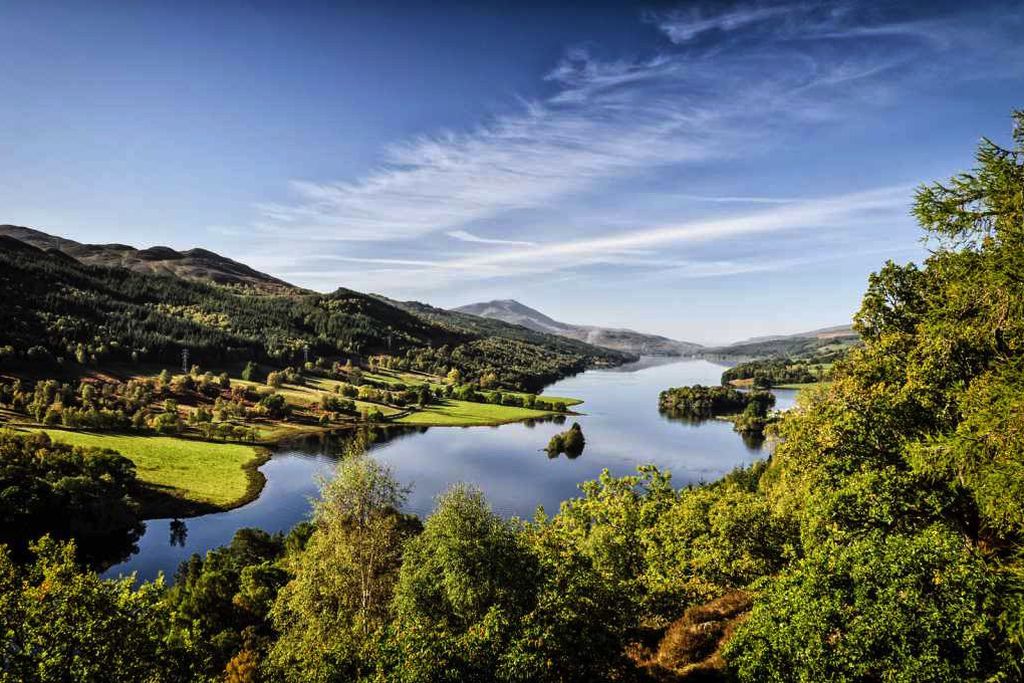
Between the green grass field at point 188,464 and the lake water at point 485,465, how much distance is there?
183 inches

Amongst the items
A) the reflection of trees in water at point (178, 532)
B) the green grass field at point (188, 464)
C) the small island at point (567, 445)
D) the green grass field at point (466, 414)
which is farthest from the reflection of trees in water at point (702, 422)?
the reflection of trees in water at point (178, 532)

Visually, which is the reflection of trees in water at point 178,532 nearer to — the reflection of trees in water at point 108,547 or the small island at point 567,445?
the reflection of trees in water at point 108,547

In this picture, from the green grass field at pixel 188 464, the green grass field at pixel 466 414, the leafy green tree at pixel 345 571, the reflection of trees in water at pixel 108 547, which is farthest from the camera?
the green grass field at pixel 466 414

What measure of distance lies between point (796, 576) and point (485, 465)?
9563cm

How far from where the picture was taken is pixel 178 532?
70.1 meters

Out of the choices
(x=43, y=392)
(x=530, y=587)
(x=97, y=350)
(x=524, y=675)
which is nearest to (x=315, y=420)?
(x=43, y=392)

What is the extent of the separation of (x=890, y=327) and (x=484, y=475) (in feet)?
274

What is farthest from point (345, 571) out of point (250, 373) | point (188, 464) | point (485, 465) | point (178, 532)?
point (250, 373)

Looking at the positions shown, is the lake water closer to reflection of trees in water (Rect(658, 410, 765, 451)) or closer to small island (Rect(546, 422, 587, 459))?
reflection of trees in water (Rect(658, 410, 765, 451))

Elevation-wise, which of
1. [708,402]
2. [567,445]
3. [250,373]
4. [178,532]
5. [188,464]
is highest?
[250,373]

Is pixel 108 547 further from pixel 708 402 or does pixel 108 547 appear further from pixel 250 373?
pixel 708 402

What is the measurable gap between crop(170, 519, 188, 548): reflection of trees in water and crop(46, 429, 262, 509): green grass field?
691 centimetres

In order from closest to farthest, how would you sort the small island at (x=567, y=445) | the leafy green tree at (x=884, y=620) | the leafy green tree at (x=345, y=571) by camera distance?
1. the leafy green tree at (x=884, y=620)
2. the leafy green tree at (x=345, y=571)
3. the small island at (x=567, y=445)

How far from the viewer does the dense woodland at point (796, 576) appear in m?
13.9
